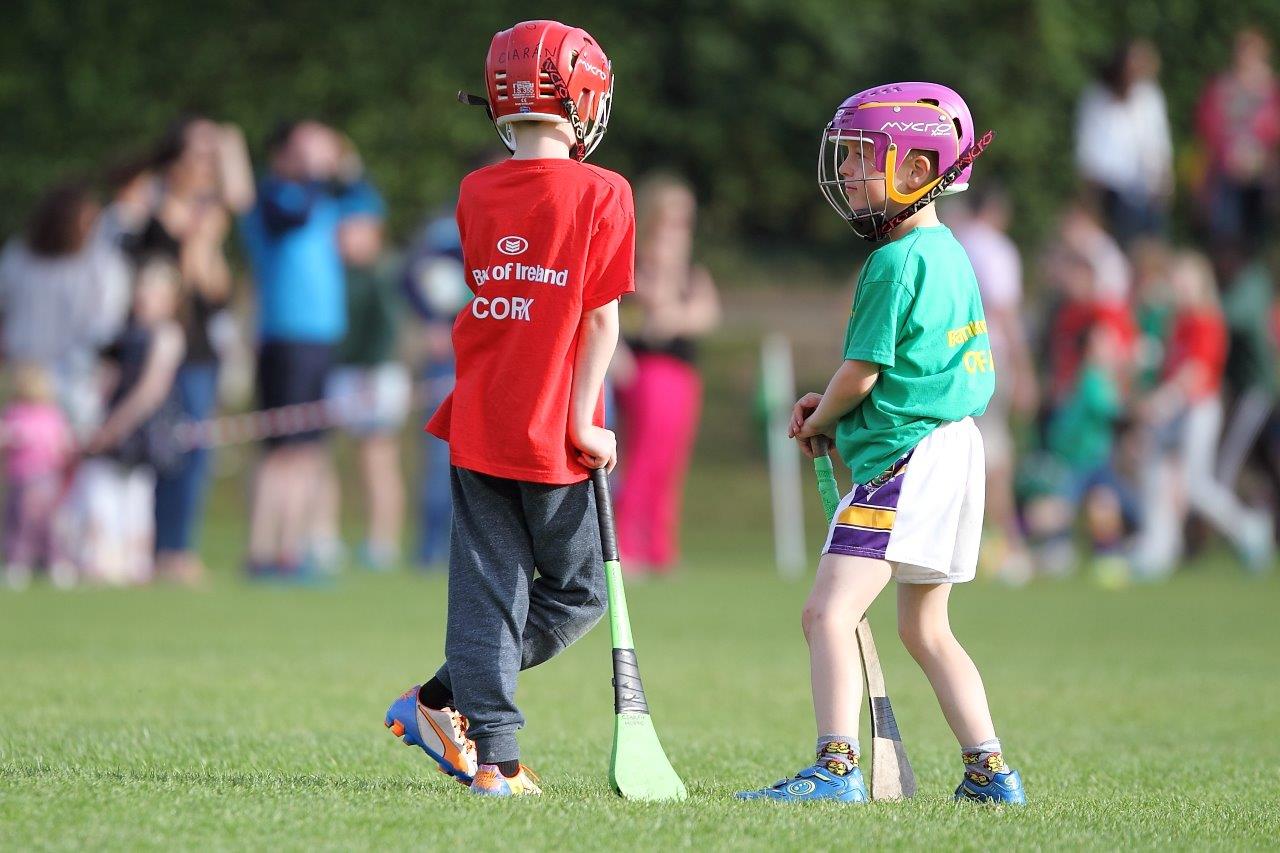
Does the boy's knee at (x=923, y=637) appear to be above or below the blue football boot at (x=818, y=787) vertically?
above

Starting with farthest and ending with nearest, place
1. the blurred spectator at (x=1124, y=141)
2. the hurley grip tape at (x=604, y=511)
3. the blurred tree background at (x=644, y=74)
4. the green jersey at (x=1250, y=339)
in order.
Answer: the blurred tree background at (x=644, y=74)
the blurred spectator at (x=1124, y=141)
the green jersey at (x=1250, y=339)
the hurley grip tape at (x=604, y=511)

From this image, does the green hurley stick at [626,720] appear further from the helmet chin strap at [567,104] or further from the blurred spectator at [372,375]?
the blurred spectator at [372,375]

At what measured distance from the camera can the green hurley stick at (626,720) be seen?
4.73m

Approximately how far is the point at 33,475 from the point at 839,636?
29.5 ft

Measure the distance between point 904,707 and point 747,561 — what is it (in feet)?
26.8

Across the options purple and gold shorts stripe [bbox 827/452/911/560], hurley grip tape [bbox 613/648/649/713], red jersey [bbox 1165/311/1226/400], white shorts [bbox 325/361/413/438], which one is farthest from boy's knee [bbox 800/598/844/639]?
red jersey [bbox 1165/311/1226/400]

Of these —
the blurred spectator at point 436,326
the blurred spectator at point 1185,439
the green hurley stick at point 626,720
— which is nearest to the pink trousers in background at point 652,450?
the blurred spectator at point 436,326

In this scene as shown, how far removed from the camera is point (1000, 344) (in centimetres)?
1388

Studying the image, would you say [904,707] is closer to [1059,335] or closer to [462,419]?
[462,419]

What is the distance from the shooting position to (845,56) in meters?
26.0

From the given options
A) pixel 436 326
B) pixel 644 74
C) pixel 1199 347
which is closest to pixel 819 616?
pixel 436 326

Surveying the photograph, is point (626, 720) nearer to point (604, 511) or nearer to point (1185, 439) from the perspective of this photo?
point (604, 511)

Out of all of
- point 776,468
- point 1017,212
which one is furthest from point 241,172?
point 1017,212

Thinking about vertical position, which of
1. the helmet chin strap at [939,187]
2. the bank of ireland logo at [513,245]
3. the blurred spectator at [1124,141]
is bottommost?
the bank of ireland logo at [513,245]
